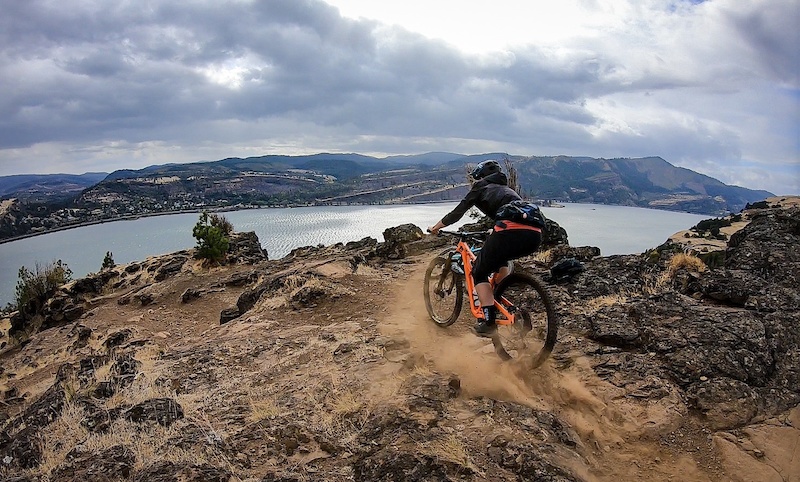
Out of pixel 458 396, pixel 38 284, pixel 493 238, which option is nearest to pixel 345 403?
pixel 458 396

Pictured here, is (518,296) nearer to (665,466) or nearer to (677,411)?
(677,411)

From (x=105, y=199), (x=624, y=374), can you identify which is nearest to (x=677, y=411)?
(x=624, y=374)

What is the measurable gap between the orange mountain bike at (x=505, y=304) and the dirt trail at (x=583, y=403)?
304 mm

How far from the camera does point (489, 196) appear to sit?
598 cm

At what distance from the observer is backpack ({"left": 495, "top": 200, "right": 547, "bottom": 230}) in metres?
5.34

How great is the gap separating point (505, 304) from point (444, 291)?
1925 millimetres

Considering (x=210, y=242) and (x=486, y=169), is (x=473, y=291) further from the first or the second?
(x=210, y=242)

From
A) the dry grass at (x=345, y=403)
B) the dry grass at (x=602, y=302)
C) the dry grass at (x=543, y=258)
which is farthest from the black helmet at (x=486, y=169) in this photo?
the dry grass at (x=543, y=258)

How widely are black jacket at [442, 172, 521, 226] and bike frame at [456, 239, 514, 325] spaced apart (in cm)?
77

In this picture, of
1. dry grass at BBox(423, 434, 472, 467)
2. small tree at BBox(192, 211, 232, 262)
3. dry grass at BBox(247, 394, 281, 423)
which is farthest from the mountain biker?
small tree at BBox(192, 211, 232, 262)

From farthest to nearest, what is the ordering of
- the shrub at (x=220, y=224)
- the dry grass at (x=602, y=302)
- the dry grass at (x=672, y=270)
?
the shrub at (x=220, y=224) < the dry grass at (x=672, y=270) < the dry grass at (x=602, y=302)

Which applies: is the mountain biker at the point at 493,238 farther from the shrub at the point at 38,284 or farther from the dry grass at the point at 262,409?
the shrub at the point at 38,284

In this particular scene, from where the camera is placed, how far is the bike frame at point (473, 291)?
230 inches

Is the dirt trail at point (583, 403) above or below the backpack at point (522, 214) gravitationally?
below
